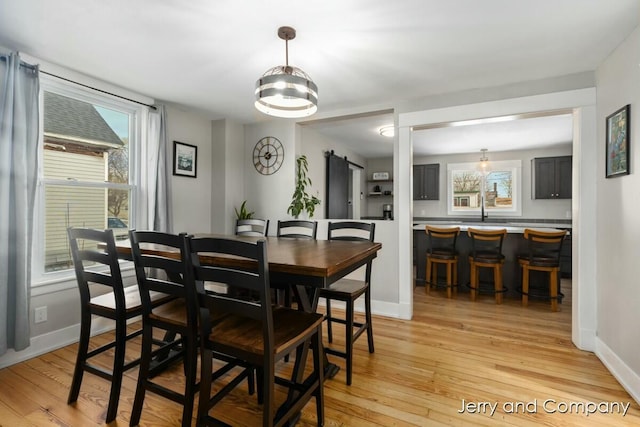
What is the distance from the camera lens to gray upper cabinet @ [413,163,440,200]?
6582mm

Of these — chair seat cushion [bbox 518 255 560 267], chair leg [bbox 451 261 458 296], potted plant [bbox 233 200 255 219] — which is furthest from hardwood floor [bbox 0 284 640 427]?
potted plant [bbox 233 200 255 219]

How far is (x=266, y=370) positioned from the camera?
130 centimetres

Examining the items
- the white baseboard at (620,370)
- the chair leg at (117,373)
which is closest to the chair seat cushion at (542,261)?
the white baseboard at (620,370)

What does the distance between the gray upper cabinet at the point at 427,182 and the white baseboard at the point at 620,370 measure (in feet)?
14.2

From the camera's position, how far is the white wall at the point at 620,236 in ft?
6.48

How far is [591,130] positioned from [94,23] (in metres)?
3.72

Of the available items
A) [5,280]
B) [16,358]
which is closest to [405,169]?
[5,280]

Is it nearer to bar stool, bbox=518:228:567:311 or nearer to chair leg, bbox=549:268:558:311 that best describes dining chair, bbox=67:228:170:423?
bar stool, bbox=518:228:567:311

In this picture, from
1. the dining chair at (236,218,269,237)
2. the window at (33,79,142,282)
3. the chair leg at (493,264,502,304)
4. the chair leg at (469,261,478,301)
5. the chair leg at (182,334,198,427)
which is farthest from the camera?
the chair leg at (469,261,478,301)

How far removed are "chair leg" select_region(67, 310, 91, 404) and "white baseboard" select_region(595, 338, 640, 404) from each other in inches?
130

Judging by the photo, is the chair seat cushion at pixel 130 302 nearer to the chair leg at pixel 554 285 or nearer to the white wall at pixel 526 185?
the chair leg at pixel 554 285

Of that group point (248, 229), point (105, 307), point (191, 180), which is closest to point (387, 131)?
point (248, 229)

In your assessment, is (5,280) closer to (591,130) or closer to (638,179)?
(638,179)

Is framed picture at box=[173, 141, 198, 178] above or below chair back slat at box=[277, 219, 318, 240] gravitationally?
above
